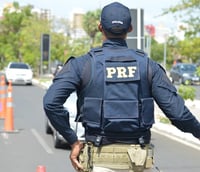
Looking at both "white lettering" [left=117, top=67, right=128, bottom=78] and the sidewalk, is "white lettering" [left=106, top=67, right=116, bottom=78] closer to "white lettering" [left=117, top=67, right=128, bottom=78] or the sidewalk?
"white lettering" [left=117, top=67, right=128, bottom=78]

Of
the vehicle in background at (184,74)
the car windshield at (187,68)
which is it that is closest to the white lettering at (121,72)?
the vehicle in background at (184,74)

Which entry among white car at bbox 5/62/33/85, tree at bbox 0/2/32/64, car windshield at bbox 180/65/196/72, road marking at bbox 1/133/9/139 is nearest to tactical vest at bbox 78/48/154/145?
road marking at bbox 1/133/9/139

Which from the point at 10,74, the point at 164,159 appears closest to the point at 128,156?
the point at 164,159

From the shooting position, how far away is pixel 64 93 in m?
3.89

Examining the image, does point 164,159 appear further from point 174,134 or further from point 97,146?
point 97,146

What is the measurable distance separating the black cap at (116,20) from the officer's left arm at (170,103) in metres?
0.31

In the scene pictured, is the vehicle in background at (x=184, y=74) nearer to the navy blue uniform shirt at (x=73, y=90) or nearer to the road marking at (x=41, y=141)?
the road marking at (x=41, y=141)

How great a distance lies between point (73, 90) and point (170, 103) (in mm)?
616

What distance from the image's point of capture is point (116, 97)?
3930mm

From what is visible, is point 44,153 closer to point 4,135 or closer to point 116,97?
point 4,135

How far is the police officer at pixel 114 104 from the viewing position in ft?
12.9

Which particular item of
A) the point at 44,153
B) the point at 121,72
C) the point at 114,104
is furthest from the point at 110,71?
the point at 44,153

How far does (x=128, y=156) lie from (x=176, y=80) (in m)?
43.4

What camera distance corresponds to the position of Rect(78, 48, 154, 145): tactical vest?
12.9 ft
